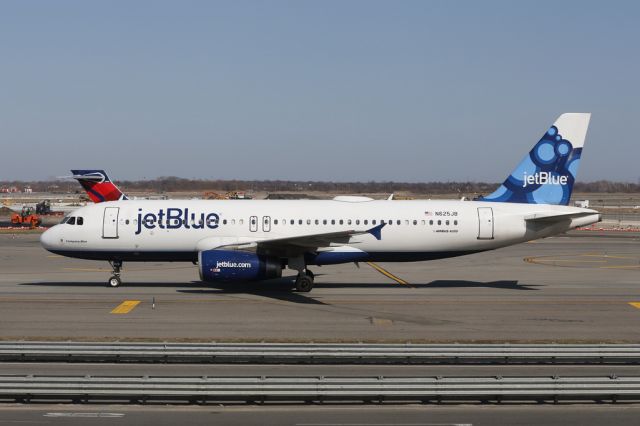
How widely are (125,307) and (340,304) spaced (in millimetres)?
8082

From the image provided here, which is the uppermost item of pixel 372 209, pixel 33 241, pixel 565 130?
pixel 565 130

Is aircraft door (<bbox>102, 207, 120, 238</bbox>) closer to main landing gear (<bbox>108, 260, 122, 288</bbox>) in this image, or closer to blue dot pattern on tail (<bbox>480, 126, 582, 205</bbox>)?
main landing gear (<bbox>108, 260, 122, 288</bbox>)

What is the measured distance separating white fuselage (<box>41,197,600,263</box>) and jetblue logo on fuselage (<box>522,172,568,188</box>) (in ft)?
3.81

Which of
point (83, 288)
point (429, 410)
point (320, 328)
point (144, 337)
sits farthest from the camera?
point (83, 288)

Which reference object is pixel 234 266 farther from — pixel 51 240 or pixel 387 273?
pixel 387 273

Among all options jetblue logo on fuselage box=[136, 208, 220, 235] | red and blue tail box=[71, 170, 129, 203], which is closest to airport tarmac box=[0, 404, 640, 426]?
→ jetblue logo on fuselage box=[136, 208, 220, 235]

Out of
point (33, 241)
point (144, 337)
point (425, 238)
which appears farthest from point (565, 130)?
point (33, 241)

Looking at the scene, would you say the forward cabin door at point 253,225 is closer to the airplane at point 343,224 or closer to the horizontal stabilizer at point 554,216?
the airplane at point 343,224

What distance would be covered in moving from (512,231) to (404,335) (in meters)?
13.6

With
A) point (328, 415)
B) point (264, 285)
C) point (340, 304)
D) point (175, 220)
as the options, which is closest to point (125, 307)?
point (175, 220)

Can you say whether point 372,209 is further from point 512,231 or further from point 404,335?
point 404,335

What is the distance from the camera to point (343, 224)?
35219 mm

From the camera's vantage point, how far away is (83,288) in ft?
110

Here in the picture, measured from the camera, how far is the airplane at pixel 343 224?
34031mm
